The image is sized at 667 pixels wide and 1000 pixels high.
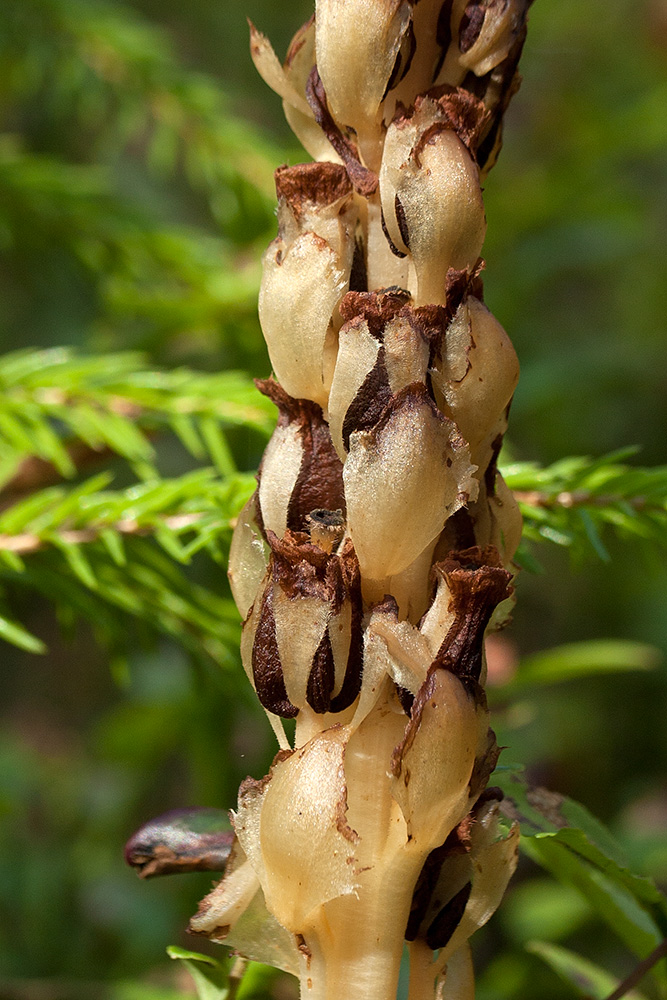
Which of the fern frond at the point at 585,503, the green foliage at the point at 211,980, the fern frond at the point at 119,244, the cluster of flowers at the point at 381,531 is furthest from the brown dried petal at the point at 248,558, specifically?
the fern frond at the point at 119,244

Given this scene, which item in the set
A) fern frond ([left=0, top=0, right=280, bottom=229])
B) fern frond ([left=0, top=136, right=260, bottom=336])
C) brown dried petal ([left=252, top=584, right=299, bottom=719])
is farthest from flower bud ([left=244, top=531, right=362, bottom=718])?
fern frond ([left=0, top=0, right=280, bottom=229])

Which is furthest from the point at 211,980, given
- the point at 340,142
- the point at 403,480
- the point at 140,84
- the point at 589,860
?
the point at 140,84

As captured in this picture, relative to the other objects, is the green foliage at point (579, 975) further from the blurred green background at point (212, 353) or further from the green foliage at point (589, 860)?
the blurred green background at point (212, 353)

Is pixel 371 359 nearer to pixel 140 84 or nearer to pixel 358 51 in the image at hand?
pixel 358 51

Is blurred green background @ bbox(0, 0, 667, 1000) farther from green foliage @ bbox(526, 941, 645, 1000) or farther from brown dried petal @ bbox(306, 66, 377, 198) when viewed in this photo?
brown dried petal @ bbox(306, 66, 377, 198)

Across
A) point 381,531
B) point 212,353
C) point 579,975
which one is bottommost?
point 579,975

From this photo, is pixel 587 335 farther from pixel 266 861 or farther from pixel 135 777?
pixel 266 861

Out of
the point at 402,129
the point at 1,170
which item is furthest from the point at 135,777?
the point at 402,129
